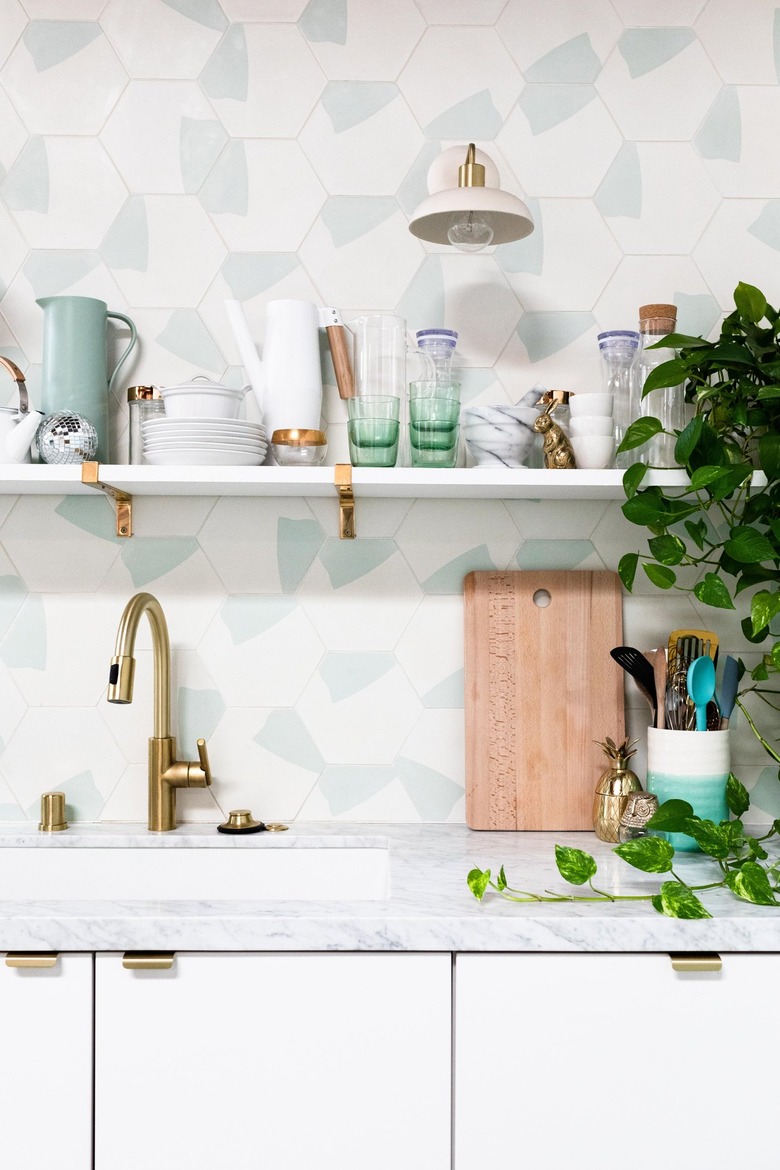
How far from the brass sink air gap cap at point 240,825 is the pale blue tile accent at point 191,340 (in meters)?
0.78

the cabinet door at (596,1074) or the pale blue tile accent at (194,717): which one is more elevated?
the pale blue tile accent at (194,717)

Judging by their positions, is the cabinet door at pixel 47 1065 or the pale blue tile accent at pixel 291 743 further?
the pale blue tile accent at pixel 291 743

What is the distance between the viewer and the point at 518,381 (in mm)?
1757

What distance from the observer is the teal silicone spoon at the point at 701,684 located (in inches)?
59.6

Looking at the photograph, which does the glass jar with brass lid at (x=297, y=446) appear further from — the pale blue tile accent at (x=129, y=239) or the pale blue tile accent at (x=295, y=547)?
the pale blue tile accent at (x=129, y=239)

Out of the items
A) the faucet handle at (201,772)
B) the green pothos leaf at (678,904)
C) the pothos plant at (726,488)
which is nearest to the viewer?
the green pothos leaf at (678,904)

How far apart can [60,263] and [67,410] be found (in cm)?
31

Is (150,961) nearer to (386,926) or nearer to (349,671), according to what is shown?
(386,926)

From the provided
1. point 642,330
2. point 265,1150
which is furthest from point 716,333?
point 265,1150

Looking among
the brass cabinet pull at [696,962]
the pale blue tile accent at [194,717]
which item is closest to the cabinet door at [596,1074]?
the brass cabinet pull at [696,962]

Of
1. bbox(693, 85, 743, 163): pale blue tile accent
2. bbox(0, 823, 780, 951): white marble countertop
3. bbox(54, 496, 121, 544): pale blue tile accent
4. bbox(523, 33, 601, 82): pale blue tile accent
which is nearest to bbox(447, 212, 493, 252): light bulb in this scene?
bbox(523, 33, 601, 82): pale blue tile accent

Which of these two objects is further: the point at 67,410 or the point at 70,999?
the point at 67,410

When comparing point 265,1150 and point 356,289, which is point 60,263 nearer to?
point 356,289

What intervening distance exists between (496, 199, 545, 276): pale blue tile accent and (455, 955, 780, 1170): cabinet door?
46.0 inches
